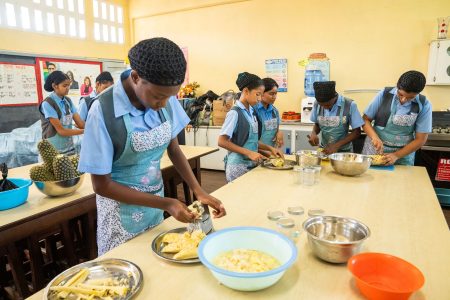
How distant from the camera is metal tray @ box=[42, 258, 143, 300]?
3.29ft

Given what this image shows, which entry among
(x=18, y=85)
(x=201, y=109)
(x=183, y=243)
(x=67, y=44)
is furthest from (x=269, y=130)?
(x=67, y=44)

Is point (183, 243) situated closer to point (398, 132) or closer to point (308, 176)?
point (308, 176)

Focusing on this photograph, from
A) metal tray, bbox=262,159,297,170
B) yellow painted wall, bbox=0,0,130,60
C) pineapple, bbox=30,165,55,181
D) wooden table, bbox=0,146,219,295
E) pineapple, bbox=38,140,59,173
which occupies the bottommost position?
wooden table, bbox=0,146,219,295

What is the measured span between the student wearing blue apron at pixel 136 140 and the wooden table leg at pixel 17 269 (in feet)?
2.36

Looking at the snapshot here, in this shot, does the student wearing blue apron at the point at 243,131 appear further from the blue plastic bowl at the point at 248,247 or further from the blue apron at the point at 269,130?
the blue plastic bowl at the point at 248,247

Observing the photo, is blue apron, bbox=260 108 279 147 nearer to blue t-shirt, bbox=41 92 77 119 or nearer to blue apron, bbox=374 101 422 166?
blue apron, bbox=374 101 422 166

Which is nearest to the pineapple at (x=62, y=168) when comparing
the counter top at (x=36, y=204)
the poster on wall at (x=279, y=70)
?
the counter top at (x=36, y=204)

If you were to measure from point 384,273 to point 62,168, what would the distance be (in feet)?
5.88

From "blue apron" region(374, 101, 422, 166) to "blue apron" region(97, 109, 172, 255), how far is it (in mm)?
2115

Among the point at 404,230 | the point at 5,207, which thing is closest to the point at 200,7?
the point at 5,207

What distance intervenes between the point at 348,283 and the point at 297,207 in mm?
623

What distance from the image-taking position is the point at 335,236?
4.31 feet

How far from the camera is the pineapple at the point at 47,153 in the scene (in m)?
1.91

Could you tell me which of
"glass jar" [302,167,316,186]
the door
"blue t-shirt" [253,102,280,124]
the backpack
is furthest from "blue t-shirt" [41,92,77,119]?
the door
